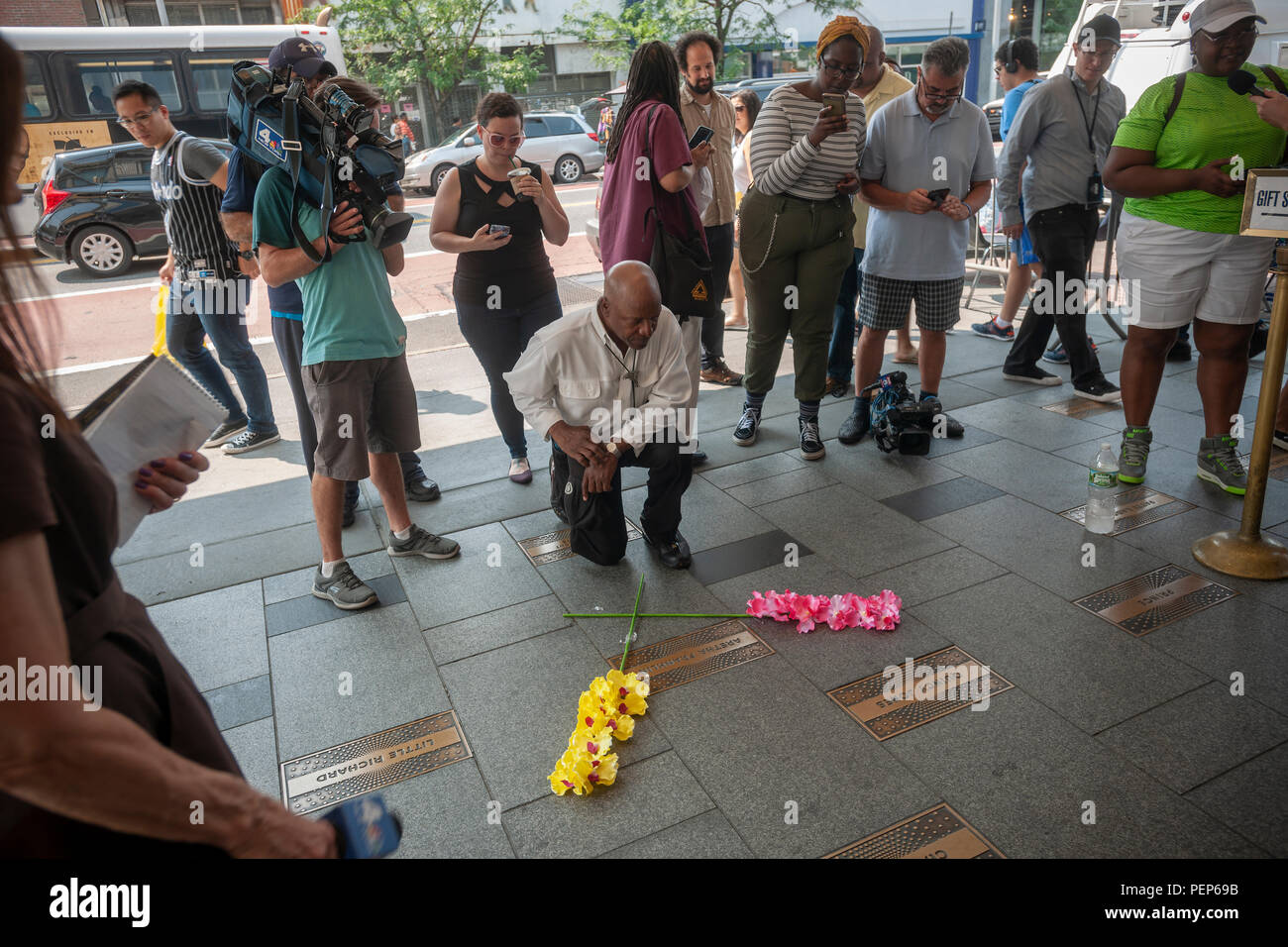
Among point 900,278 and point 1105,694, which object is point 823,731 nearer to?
point 1105,694

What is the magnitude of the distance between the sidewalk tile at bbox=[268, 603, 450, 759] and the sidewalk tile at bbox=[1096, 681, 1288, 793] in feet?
6.46

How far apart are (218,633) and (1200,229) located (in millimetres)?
4411

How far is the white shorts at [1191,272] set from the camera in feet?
→ 12.4

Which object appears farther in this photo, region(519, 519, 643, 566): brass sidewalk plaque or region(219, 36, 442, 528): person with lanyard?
region(519, 519, 643, 566): brass sidewalk plaque

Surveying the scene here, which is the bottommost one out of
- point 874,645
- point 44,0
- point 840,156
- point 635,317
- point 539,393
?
point 874,645

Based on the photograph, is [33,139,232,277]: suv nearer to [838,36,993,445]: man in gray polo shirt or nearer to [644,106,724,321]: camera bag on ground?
[644,106,724,321]: camera bag on ground

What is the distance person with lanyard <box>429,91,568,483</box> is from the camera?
4.07m

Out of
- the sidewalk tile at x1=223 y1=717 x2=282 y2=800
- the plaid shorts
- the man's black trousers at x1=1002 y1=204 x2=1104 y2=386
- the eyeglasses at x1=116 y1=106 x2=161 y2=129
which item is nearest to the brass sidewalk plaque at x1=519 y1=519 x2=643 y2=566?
the sidewalk tile at x1=223 y1=717 x2=282 y2=800

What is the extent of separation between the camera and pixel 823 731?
2646 mm

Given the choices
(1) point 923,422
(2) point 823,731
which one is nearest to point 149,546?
(2) point 823,731

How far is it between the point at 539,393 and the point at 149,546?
2199 mm

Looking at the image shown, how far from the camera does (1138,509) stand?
13.0 feet

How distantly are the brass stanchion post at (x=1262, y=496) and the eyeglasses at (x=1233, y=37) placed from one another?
0.95 m

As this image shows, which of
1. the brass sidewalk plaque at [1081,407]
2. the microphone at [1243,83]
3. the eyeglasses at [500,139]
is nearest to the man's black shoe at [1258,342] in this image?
the brass sidewalk plaque at [1081,407]
